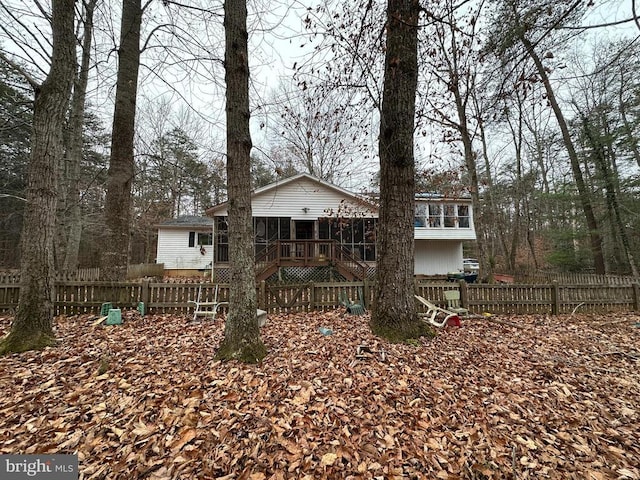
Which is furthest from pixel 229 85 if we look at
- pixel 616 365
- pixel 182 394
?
pixel 616 365

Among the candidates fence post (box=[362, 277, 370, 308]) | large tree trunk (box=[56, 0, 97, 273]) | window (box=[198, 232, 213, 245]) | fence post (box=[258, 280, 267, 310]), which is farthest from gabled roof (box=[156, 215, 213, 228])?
fence post (box=[362, 277, 370, 308])

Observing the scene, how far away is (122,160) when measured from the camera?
6.17 m

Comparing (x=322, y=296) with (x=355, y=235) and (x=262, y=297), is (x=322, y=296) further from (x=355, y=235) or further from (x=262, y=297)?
(x=355, y=235)

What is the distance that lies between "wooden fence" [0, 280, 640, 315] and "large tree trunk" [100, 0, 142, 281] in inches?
24.8

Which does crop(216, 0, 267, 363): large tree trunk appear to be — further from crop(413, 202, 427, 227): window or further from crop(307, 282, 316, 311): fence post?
crop(413, 202, 427, 227): window

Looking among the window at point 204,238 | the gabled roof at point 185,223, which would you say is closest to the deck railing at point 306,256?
the window at point 204,238

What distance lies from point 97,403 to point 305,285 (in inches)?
177

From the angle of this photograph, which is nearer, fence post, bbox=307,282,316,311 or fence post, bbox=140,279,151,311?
fence post, bbox=140,279,151,311

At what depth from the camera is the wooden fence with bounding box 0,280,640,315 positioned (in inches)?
227

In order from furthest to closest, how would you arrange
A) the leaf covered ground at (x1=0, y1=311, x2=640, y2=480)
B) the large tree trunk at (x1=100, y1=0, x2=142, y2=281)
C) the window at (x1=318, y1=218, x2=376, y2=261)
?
1. the window at (x1=318, y1=218, x2=376, y2=261)
2. the large tree trunk at (x1=100, y1=0, x2=142, y2=281)
3. the leaf covered ground at (x1=0, y1=311, x2=640, y2=480)

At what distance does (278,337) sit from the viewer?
4309 mm

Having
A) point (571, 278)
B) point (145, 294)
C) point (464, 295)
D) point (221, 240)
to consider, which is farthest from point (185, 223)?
point (571, 278)

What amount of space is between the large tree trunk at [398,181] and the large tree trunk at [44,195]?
489 centimetres

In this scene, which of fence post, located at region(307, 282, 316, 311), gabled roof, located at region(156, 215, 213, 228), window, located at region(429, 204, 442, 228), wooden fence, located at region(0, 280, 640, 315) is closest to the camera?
wooden fence, located at region(0, 280, 640, 315)
